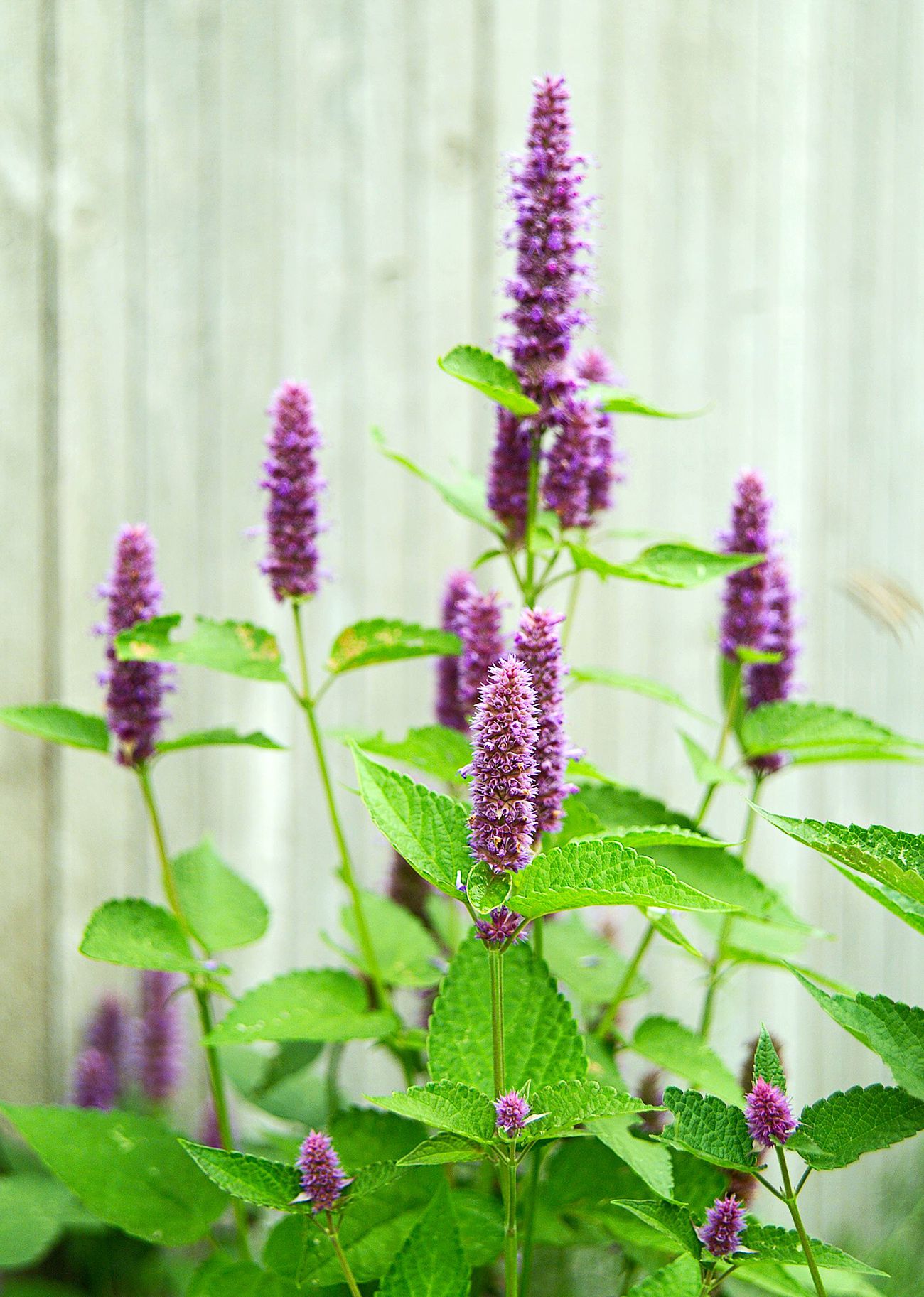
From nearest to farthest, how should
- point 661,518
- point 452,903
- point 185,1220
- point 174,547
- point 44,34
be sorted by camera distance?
point 185,1220, point 452,903, point 44,34, point 174,547, point 661,518

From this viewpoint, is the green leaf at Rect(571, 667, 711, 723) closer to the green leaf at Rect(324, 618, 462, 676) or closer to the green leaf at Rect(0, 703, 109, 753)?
the green leaf at Rect(324, 618, 462, 676)

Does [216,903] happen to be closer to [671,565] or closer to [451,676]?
[451,676]

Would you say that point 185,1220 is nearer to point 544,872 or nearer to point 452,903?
point 452,903

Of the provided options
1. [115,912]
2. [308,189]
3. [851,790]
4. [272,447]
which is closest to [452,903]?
[115,912]

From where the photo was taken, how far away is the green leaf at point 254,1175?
0.88 meters

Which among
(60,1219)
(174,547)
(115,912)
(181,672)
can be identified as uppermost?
(174,547)

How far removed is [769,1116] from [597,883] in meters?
0.26

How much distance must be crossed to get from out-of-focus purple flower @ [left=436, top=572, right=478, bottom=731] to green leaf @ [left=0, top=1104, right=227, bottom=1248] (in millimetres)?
548

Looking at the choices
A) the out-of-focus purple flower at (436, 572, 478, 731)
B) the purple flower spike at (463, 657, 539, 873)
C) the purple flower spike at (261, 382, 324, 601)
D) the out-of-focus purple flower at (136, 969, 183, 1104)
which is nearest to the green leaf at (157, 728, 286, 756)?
the purple flower spike at (261, 382, 324, 601)

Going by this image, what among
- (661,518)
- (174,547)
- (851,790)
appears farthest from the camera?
(851,790)

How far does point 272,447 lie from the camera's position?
1.26 m

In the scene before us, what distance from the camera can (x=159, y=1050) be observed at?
1.88m

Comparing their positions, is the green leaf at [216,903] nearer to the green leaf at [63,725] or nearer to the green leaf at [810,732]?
the green leaf at [63,725]

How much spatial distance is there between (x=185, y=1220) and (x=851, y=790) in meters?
2.67
